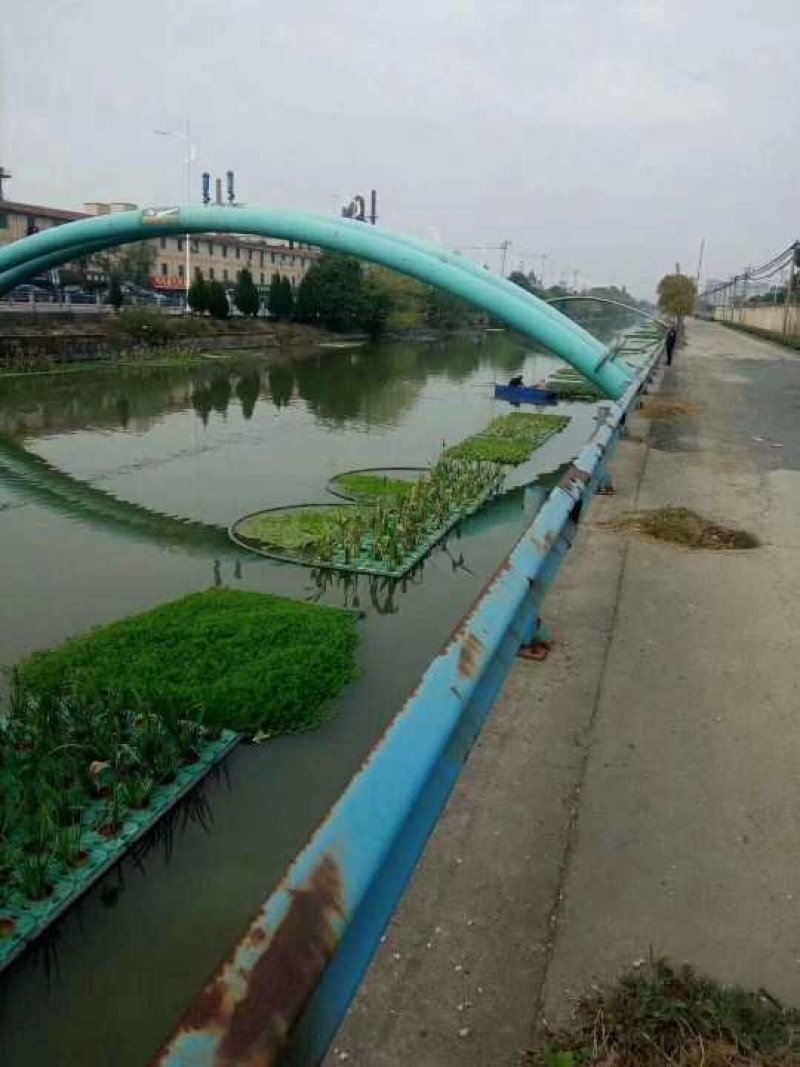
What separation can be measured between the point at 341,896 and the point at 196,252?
5222 centimetres

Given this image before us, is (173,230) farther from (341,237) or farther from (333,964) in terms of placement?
(333,964)

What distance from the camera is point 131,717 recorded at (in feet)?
14.5

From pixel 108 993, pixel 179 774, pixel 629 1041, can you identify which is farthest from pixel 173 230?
pixel 629 1041

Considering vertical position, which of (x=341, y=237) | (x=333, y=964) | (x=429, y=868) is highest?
(x=341, y=237)

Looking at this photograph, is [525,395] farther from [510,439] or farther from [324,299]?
[324,299]

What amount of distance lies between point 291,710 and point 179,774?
0.85 meters

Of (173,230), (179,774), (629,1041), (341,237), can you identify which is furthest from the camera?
(173,230)

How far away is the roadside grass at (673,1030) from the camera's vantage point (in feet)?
5.22

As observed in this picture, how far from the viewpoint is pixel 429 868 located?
227cm

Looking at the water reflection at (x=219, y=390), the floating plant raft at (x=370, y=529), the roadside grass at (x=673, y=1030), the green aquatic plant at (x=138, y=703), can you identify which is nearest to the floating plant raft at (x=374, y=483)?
the floating plant raft at (x=370, y=529)

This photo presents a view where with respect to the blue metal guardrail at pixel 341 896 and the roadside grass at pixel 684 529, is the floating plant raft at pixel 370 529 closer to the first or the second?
the roadside grass at pixel 684 529

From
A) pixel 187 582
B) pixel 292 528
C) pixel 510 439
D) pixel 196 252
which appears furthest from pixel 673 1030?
pixel 196 252

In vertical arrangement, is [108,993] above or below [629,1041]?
below

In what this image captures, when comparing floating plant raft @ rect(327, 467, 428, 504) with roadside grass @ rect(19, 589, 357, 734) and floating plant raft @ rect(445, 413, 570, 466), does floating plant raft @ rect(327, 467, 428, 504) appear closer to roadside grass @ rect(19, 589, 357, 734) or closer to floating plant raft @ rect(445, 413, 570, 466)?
floating plant raft @ rect(445, 413, 570, 466)
